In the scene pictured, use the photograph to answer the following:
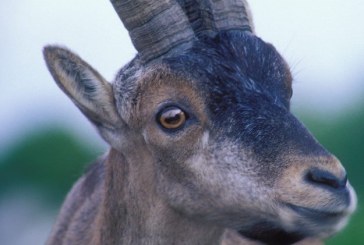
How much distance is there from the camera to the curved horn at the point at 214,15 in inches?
534

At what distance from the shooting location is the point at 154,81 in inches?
522

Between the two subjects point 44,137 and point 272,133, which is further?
point 44,137

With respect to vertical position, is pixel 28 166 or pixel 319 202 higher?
pixel 319 202

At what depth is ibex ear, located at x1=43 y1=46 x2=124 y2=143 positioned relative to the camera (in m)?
13.6

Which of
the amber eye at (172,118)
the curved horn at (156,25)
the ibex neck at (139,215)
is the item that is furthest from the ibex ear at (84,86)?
the amber eye at (172,118)

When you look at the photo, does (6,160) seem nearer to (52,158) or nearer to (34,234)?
(52,158)

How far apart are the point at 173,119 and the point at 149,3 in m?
1.31

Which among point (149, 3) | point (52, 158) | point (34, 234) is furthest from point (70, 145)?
point (149, 3)

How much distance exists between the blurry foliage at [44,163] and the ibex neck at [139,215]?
82.5ft

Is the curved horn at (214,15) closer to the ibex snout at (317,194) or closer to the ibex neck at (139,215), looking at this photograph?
the ibex neck at (139,215)

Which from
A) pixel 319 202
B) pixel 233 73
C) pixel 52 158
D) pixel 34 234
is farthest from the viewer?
pixel 52 158

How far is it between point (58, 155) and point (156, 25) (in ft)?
89.0

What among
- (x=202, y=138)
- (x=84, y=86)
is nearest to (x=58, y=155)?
(x=84, y=86)

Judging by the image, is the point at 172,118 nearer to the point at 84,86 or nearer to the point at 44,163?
the point at 84,86
